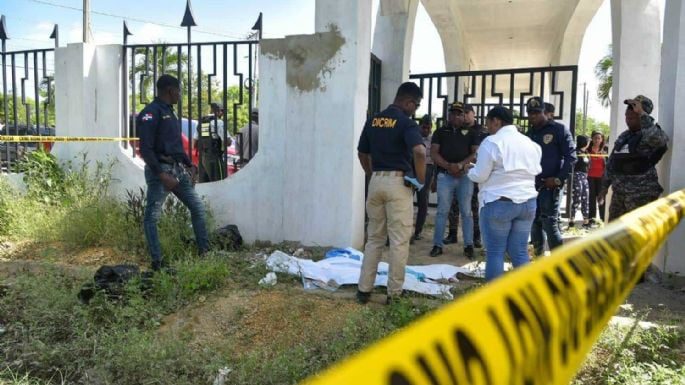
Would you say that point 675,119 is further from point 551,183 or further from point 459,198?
point 459,198

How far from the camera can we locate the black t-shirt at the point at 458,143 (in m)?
5.54

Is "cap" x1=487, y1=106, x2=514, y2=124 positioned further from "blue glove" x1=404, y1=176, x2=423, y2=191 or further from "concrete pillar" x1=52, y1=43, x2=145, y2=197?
"concrete pillar" x1=52, y1=43, x2=145, y2=197

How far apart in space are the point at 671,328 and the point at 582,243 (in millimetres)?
2764

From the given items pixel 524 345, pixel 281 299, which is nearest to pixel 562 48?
pixel 281 299

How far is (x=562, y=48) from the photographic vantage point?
11234 millimetres

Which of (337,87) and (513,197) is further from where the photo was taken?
(337,87)

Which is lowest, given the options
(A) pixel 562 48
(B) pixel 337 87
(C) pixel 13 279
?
(C) pixel 13 279

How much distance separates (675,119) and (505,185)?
6.69 ft

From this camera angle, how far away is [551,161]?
4547 millimetres

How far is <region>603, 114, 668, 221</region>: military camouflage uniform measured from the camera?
4309 mm

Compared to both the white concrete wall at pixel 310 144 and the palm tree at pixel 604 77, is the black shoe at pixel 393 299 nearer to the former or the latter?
the white concrete wall at pixel 310 144

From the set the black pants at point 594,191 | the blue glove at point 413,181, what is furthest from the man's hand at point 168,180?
the black pants at point 594,191

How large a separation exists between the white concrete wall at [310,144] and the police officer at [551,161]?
177cm

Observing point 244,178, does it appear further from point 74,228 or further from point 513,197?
point 513,197
